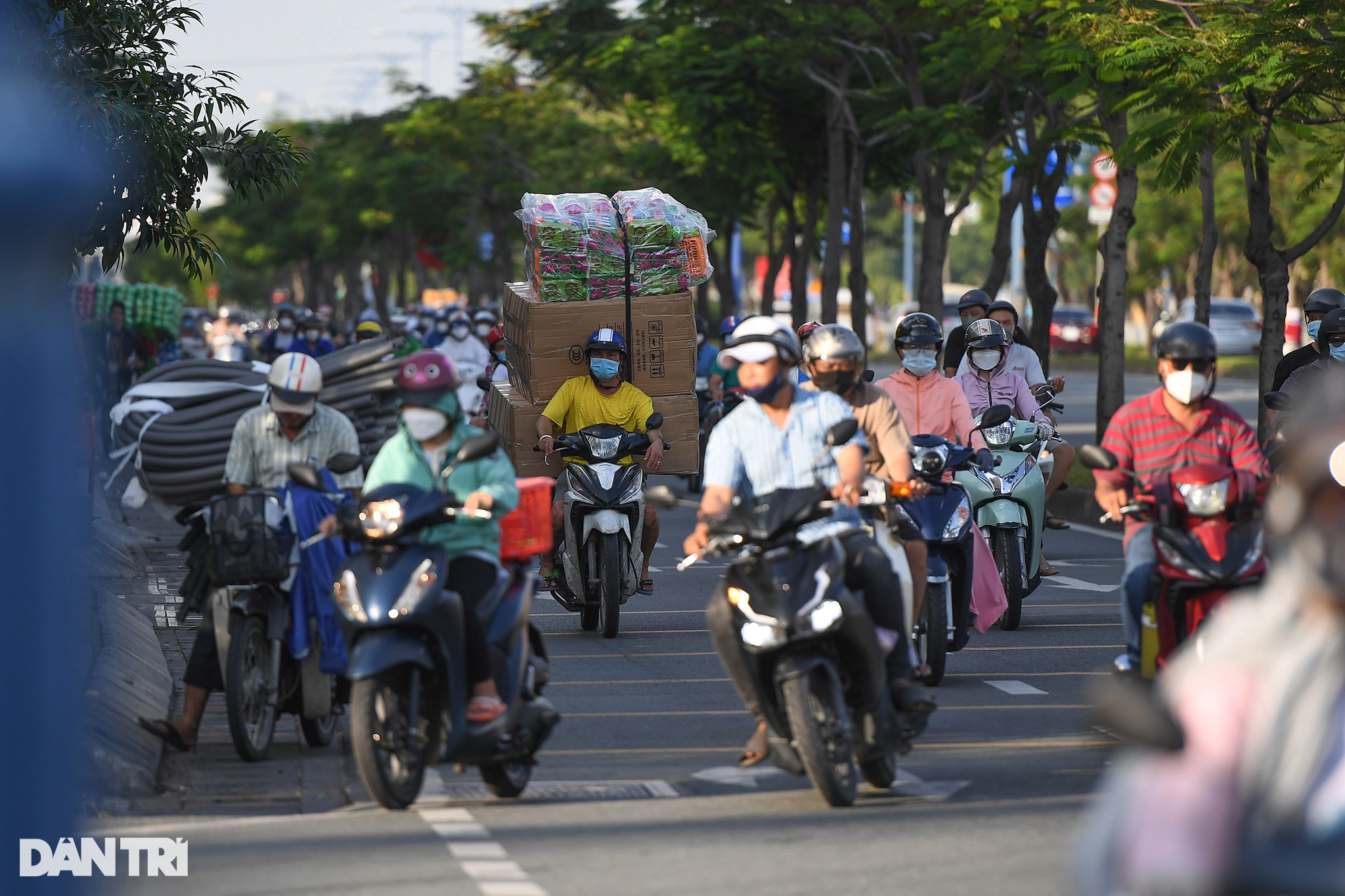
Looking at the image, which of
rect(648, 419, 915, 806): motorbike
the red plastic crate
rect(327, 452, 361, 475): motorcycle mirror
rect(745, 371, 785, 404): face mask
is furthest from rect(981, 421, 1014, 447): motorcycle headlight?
rect(327, 452, 361, 475): motorcycle mirror

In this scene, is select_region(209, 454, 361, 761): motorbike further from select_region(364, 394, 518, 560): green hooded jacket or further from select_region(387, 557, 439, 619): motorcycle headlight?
select_region(387, 557, 439, 619): motorcycle headlight

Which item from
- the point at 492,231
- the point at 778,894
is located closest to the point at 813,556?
the point at 778,894

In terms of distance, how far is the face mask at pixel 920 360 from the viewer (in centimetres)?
1032

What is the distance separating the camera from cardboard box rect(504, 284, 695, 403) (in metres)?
12.8

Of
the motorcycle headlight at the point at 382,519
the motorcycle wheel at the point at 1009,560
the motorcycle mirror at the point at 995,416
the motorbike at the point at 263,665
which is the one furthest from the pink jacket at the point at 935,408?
the motorcycle headlight at the point at 382,519

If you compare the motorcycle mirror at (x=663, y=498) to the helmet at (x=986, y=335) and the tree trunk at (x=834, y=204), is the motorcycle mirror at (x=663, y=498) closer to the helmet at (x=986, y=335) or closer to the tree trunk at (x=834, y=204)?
the helmet at (x=986, y=335)

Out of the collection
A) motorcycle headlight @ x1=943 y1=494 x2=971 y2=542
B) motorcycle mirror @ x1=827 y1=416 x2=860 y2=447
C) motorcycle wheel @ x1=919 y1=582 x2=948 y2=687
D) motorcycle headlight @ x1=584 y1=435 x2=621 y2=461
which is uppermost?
motorcycle mirror @ x1=827 y1=416 x2=860 y2=447

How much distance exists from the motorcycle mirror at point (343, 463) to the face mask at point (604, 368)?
4283mm

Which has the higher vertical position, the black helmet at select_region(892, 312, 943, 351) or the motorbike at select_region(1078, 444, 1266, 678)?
the black helmet at select_region(892, 312, 943, 351)

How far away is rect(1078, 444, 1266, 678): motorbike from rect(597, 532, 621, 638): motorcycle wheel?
4347 millimetres

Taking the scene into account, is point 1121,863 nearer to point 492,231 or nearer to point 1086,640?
point 1086,640

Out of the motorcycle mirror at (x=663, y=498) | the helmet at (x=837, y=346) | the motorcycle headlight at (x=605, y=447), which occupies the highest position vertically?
the helmet at (x=837, y=346)

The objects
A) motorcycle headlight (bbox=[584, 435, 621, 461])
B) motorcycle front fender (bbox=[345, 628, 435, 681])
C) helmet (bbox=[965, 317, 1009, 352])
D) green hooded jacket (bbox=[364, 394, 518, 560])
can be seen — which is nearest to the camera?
motorcycle front fender (bbox=[345, 628, 435, 681])

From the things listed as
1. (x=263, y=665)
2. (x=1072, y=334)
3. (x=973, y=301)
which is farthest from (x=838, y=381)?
(x=1072, y=334)
